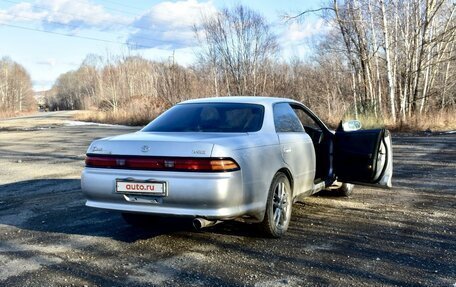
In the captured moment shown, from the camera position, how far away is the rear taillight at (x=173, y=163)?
405cm

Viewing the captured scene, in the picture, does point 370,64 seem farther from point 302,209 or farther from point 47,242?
point 47,242

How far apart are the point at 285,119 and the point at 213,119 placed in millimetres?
916

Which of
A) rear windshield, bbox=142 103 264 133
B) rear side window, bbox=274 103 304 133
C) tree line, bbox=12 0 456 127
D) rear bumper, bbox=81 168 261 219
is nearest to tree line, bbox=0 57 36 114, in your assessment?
tree line, bbox=12 0 456 127

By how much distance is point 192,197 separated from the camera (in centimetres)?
402

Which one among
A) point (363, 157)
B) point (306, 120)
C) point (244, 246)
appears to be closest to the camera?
point (244, 246)

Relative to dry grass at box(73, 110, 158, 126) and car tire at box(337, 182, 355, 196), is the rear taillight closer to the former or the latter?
car tire at box(337, 182, 355, 196)

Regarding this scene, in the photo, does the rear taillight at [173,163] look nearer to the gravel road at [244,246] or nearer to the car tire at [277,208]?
the car tire at [277,208]

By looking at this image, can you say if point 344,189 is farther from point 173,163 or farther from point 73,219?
point 73,219

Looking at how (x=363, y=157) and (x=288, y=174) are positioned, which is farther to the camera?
(x=363, y=157)

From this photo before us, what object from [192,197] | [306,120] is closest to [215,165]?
[192,197]

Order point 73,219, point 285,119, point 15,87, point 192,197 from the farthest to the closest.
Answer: point 15,87
point 73,219
point 285,119
point 192,197

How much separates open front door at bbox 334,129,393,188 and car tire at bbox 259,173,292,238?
1.29 m

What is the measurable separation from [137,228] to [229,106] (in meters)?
1.73

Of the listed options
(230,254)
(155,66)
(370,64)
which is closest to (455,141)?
(370,64)
